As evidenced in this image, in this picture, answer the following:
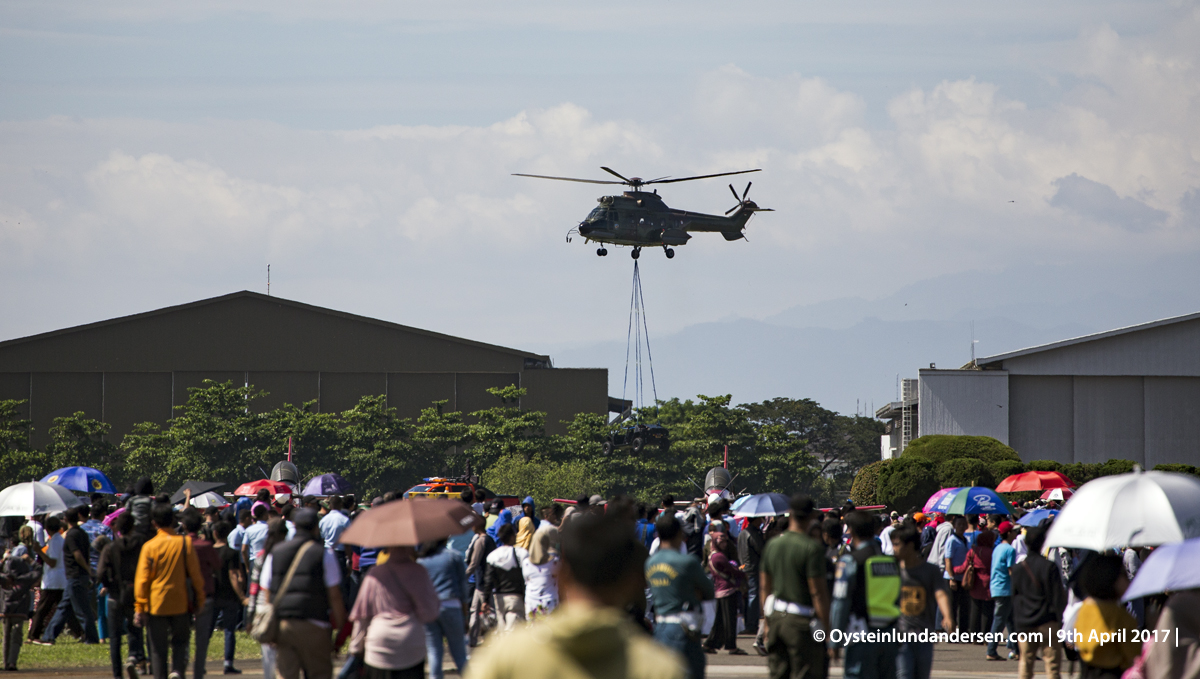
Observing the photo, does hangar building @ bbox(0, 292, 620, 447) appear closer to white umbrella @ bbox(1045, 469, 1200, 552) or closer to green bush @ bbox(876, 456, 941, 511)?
green bush @ bbox(876, 456, 941, 511)

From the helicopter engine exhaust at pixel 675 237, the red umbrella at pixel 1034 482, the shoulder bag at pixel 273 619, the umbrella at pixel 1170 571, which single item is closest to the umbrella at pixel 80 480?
the shoulder bag at pixel 273 619

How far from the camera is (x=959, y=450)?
4566cm

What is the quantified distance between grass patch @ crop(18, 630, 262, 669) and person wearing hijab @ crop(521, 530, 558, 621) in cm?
391

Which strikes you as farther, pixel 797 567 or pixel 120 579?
pixel 120 579

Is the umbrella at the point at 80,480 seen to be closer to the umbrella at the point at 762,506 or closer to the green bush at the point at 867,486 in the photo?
the umbrella at the point at 762,506

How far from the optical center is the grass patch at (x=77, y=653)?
12883 millimetres

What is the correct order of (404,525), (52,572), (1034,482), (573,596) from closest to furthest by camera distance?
(573,596) → (404,525) → (52,572) → (1034,482)

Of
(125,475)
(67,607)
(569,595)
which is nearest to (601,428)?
(125,475)

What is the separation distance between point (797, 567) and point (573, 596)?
215 inches

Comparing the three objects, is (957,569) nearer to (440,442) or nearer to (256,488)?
(256,488)

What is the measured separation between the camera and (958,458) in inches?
1737

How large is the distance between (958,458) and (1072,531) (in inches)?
1492

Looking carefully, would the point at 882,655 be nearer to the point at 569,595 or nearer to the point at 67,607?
the point at 569,595

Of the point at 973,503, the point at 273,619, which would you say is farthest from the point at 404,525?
the point at 973,503
